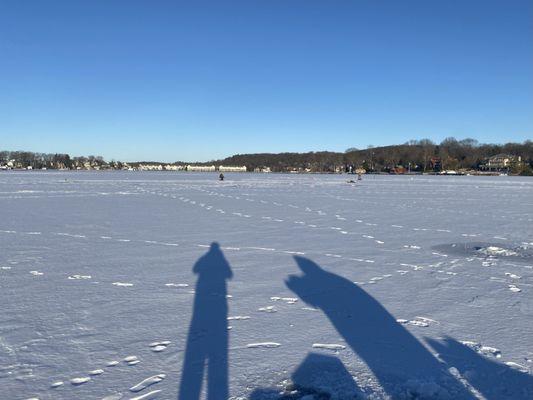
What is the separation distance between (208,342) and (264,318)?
2.63ft

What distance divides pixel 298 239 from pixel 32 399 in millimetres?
7183

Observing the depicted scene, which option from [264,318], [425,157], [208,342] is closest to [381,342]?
[264,318]

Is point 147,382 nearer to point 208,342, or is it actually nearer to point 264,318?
point 208,342

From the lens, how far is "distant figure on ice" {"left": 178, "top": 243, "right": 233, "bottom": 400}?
323 centimetres

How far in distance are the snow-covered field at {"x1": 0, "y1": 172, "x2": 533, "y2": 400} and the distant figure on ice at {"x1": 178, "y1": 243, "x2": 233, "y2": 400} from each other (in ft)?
0.06

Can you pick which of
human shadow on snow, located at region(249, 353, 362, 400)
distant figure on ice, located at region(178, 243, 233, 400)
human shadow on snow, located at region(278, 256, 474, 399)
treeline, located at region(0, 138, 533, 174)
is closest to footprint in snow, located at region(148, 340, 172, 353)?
distant figure on ice, located at region(178, 243, 233, 400)

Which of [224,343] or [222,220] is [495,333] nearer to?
[224,343]

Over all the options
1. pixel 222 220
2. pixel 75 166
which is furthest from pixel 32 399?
pixel 75 166

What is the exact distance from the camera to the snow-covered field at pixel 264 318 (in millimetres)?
3318

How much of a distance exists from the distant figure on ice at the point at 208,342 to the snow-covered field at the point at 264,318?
0.02 m

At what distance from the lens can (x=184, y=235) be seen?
10.3 meters

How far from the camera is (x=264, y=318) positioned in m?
4.62

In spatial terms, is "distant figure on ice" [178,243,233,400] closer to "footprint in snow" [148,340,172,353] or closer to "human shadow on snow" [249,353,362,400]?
"footprint in snow" [148,340,172,353]

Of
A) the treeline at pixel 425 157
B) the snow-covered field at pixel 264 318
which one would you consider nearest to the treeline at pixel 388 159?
the treeline at pixel 425 157
